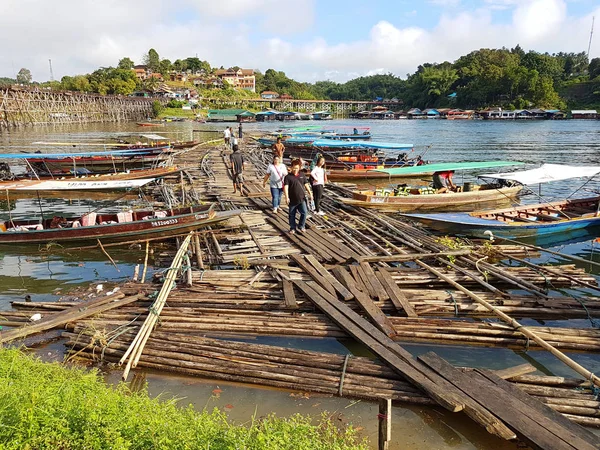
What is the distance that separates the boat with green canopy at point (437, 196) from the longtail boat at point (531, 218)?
214cm

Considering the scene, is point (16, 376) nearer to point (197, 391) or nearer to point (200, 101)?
point (197, 391)

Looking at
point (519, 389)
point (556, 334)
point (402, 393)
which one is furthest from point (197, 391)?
point (556, 334)

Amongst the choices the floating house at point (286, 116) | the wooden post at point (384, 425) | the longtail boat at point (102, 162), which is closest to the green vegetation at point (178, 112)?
the floating house at point (286, 116)

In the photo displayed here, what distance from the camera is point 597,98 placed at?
103 metres

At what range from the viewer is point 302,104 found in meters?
154

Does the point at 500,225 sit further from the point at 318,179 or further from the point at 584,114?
the point at 584,114

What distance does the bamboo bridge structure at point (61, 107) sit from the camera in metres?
62.9

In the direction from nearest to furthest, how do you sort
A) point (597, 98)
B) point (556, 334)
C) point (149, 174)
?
point (556, 334) < point (149, 174) < point (597, 98)

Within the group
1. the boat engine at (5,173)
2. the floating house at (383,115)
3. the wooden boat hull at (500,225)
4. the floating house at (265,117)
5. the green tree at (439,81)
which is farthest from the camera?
the green tree at (439,81)

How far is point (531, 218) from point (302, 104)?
14582 centimetres

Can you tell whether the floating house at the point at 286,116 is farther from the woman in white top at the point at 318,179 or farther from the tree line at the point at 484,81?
the woman in white top at the point at 318,179

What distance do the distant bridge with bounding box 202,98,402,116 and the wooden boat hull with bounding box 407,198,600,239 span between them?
120 metres

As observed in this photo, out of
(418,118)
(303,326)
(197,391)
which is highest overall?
(418,118)

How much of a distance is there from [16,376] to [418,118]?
429 feet
